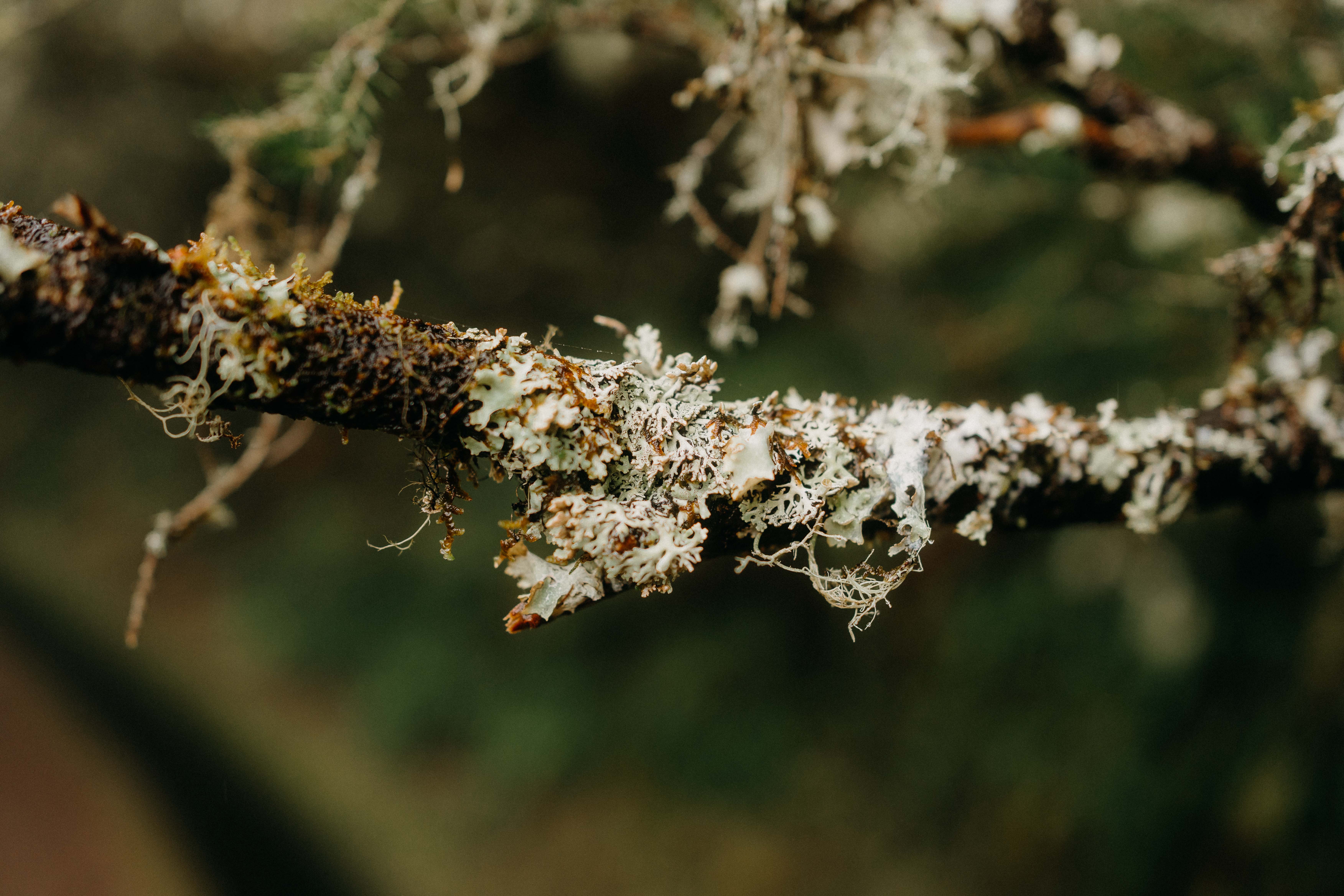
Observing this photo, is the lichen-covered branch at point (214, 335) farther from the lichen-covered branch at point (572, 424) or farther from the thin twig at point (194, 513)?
the thin twig at point (194, 513)

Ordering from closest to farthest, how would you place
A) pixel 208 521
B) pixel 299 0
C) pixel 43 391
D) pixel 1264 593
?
pixel 208 521
pixel 1264 593
pixel 299 0
pixel 43 391

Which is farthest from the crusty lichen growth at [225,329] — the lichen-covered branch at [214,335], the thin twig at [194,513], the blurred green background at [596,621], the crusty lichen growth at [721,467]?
the blurred green background at [596,621]

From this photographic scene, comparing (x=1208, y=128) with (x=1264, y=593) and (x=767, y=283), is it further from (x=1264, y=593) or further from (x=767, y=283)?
(x=1264, y=593)

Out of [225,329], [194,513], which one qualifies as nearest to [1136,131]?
[225,329]

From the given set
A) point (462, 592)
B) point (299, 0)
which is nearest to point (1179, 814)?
point (462, 592)

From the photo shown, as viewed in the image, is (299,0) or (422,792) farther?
(422,792)

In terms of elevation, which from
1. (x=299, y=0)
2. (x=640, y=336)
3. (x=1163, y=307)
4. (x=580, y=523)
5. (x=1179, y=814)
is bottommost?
(x=1179, y=814)

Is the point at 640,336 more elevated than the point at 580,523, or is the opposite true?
the point at 640,336
